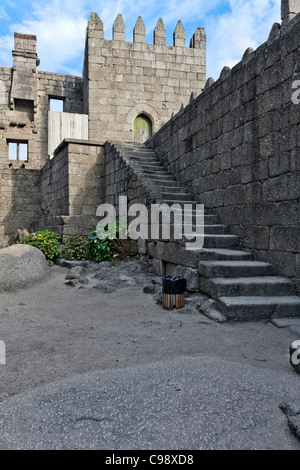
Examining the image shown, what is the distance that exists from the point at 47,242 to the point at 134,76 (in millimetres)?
7309

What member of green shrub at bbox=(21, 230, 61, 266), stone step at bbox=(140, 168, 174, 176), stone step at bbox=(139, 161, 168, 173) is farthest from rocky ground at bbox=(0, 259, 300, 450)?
stone step at bbox=(139, 161, 168, 173)

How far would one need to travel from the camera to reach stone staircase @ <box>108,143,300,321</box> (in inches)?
131

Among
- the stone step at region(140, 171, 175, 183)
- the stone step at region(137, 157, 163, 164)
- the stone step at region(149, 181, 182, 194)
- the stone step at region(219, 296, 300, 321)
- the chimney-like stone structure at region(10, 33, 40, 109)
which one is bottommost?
the stone step at region(219, 296, 300, 321)

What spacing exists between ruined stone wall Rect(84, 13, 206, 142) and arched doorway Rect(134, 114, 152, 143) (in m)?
0.21

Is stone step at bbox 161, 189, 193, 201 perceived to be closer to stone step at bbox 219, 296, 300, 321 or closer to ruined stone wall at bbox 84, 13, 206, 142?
stone step at bbox 219, 296, 300, 321

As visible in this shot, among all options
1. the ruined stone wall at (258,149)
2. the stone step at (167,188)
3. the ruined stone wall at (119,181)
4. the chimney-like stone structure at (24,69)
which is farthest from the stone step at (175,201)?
the chimney-like stone structure at (24,69)

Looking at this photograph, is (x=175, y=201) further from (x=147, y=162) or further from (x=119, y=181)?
(x=147, y=162)

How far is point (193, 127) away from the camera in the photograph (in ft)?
19.8

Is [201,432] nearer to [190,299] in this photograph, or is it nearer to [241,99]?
[190,299]

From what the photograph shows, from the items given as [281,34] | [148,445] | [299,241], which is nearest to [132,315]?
[299,241]

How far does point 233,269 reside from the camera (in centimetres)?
383

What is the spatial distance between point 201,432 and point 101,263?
16.3 ft

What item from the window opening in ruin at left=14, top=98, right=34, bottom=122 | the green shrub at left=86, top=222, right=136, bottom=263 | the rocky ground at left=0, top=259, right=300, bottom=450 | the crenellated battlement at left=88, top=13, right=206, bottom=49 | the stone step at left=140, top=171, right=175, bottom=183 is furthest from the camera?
the window opening in ruin at left=14, top=98, right=34, bottom=122

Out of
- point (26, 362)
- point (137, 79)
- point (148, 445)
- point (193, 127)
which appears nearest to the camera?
point (148, 445)
